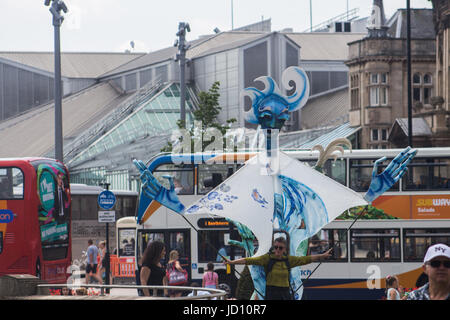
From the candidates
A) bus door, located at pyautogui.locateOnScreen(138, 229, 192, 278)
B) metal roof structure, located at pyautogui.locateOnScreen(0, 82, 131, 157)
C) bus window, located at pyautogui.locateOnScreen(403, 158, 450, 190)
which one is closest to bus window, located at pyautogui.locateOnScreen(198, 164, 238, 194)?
bus door, located at pyautogui.locateOnScreen(138, 229, 192, 278)

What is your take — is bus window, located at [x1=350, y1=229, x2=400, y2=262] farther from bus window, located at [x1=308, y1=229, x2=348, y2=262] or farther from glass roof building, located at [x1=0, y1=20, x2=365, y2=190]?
glass roof building, located at [x1=0, y1=20, x2=365, y2=190]

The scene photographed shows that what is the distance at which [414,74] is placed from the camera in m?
54.6

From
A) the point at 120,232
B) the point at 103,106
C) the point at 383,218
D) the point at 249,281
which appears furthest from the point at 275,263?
the point at 103,106

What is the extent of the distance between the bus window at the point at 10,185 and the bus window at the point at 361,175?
7.72 metres

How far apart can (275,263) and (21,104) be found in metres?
78.6

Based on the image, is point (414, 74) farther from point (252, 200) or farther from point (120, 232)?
point (252, 200)

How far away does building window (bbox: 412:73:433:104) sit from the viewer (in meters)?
54.1

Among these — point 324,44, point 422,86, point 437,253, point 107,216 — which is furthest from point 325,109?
point 437,253

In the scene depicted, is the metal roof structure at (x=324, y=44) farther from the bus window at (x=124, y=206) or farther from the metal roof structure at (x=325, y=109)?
the bus window at (x=124, y=206)

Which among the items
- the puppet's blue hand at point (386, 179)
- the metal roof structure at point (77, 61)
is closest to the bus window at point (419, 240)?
the puppet's blue hand at point (386, 179)

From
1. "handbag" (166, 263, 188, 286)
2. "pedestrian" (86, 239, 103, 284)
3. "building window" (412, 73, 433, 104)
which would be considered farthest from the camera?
"building window" (412, 73, 433, 104)

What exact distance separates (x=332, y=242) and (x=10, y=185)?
24.9ft

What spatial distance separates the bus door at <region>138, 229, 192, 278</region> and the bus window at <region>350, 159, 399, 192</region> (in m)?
4.19

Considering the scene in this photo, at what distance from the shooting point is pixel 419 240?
22.3 meters
